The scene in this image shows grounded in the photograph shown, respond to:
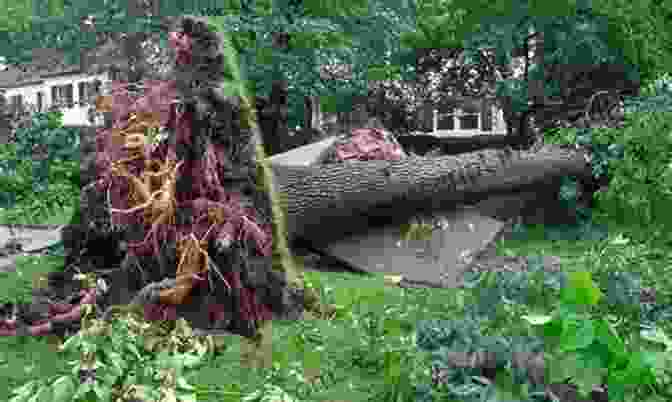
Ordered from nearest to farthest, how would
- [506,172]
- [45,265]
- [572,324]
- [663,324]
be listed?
[572,324] → [663,324] → [45,265] → [506,172]

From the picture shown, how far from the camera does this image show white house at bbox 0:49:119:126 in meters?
5.93

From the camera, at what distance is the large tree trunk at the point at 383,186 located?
6.97 meters

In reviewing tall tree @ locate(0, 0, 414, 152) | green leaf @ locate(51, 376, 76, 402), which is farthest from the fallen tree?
tall tree @ locate(0, 0, 414, 152)

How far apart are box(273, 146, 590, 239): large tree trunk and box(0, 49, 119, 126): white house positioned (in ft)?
6.76

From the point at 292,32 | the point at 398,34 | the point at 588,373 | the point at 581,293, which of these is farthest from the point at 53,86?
the point at 588,373

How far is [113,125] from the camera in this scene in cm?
507

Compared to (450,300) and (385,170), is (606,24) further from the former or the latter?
(450,300)

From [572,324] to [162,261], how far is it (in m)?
2.79

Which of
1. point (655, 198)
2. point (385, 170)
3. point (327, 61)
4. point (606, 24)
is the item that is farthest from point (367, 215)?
point (606, 24)

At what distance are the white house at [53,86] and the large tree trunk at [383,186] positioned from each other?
2.06m

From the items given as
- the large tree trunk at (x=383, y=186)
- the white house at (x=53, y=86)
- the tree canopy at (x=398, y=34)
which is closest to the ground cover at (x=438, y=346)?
the large tree trunk at (x=383, y=186)

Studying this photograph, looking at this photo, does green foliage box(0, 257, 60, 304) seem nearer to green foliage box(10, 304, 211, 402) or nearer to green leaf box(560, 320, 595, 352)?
green foliage box(10, 304, 211, 402)

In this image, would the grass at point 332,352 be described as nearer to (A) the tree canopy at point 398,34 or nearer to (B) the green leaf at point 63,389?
(B) the green leaf at point 63,389

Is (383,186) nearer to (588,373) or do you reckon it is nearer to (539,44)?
(588,373)
